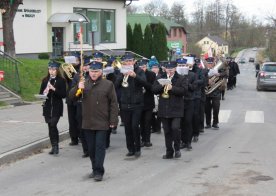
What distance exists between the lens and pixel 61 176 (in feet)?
26.6

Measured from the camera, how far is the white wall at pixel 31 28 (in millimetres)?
31438

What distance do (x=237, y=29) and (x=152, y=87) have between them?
5495 inches

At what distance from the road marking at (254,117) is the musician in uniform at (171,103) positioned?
21.1 feet

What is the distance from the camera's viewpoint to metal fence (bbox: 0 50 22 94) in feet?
61.5

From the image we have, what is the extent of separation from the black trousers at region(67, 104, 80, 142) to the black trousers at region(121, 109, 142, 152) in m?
1.34

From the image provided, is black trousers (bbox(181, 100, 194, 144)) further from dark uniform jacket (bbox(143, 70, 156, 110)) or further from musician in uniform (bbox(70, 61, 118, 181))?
musician in uniform (bbox(70, 61, 118, 181))

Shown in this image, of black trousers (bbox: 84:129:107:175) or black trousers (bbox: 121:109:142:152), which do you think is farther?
black trousers (bbox: 121:109:142:152)

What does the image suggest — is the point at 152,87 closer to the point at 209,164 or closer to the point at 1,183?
the point at 209,164

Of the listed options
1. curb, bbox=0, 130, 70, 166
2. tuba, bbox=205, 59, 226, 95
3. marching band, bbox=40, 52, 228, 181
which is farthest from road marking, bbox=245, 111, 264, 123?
curb, bbox=0, 130, 70, 166

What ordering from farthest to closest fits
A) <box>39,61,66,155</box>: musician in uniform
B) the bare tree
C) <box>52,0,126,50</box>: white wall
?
<box>52,0,126,50</box>: white wall
the bare tree
<box>39,61,66,155</box>: musician in uniform

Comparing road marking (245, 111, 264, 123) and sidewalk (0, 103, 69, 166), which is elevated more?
sidewalk (0, 103, 69, 166)

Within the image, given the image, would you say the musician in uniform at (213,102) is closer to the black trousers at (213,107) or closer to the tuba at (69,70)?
the black trousers at (213,107)

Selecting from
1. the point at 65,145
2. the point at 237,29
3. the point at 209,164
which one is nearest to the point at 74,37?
the point at 65,145

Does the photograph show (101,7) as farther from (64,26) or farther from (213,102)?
(213,102)
